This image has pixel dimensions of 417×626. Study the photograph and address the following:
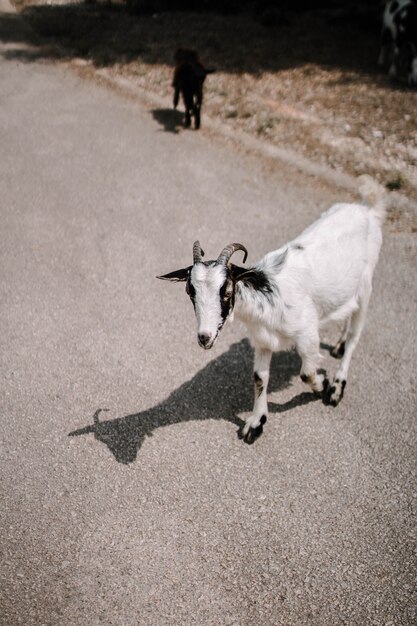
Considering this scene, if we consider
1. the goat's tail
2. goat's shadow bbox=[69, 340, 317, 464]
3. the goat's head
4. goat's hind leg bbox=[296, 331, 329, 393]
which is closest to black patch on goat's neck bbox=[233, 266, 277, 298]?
the goat's head

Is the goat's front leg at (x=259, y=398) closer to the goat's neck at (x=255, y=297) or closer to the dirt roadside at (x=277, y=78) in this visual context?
the goat's neck at (x=255, y=297)

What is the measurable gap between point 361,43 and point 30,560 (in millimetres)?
14073

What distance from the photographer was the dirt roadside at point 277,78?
864 cm

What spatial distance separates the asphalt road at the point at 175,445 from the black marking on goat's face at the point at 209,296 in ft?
4.67

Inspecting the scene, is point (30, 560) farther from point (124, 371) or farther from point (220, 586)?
point (124, 371)

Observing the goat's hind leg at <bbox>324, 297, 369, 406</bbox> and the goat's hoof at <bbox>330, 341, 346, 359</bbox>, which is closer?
the goat's hind leg at <bbox>324, 297, 369, 406</bbox>

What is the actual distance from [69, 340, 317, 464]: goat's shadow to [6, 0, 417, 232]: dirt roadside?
3261 millimetres

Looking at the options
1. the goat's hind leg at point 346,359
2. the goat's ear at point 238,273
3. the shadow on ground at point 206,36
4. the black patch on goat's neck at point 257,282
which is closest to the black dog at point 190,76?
the shadow on ground at point 206,36

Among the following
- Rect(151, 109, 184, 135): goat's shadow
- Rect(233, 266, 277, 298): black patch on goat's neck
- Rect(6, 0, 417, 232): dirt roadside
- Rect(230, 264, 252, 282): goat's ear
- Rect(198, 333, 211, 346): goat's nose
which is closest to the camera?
Rect(198, 333, 211, 346): goat's nose

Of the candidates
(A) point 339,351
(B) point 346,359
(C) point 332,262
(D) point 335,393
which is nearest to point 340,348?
(A) point 339,351

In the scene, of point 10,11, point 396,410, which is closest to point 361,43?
point 10,11

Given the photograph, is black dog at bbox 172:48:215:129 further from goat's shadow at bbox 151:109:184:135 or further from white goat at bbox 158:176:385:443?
white goat at bbox 158:176:385:443

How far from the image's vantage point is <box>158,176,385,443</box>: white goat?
11.3 ft

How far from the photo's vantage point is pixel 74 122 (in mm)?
9836
